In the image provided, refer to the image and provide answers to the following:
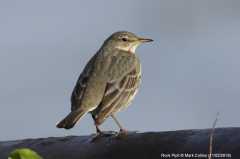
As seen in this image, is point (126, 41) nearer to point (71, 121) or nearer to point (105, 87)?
point (105, 87)

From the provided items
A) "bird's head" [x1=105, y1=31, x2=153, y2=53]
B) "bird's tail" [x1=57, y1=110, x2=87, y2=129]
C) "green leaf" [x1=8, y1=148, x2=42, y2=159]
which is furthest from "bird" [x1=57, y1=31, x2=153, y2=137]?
"green leaf" [x1=8, y1=148, x2=42, y2=159]

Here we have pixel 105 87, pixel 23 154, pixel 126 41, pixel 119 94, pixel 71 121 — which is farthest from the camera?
pixel 126 41

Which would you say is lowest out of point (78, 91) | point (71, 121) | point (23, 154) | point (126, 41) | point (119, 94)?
point (71, 121)

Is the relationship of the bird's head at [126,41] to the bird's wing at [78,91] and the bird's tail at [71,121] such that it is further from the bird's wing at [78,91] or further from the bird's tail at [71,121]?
the bird's tail at [71,121]

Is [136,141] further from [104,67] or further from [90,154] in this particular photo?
[104,67]

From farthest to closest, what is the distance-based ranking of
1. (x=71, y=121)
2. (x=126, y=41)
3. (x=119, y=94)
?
(x=126, y=41) < (x=119, y=94) < (x=71, y=121)

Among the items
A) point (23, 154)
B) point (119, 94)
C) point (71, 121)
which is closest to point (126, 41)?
point (119, 94)

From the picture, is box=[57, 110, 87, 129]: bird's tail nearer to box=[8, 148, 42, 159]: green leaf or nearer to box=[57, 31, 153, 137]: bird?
box=[57, 31, 153, 137]: bird

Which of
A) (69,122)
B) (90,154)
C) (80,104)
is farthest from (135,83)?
(90,154)
